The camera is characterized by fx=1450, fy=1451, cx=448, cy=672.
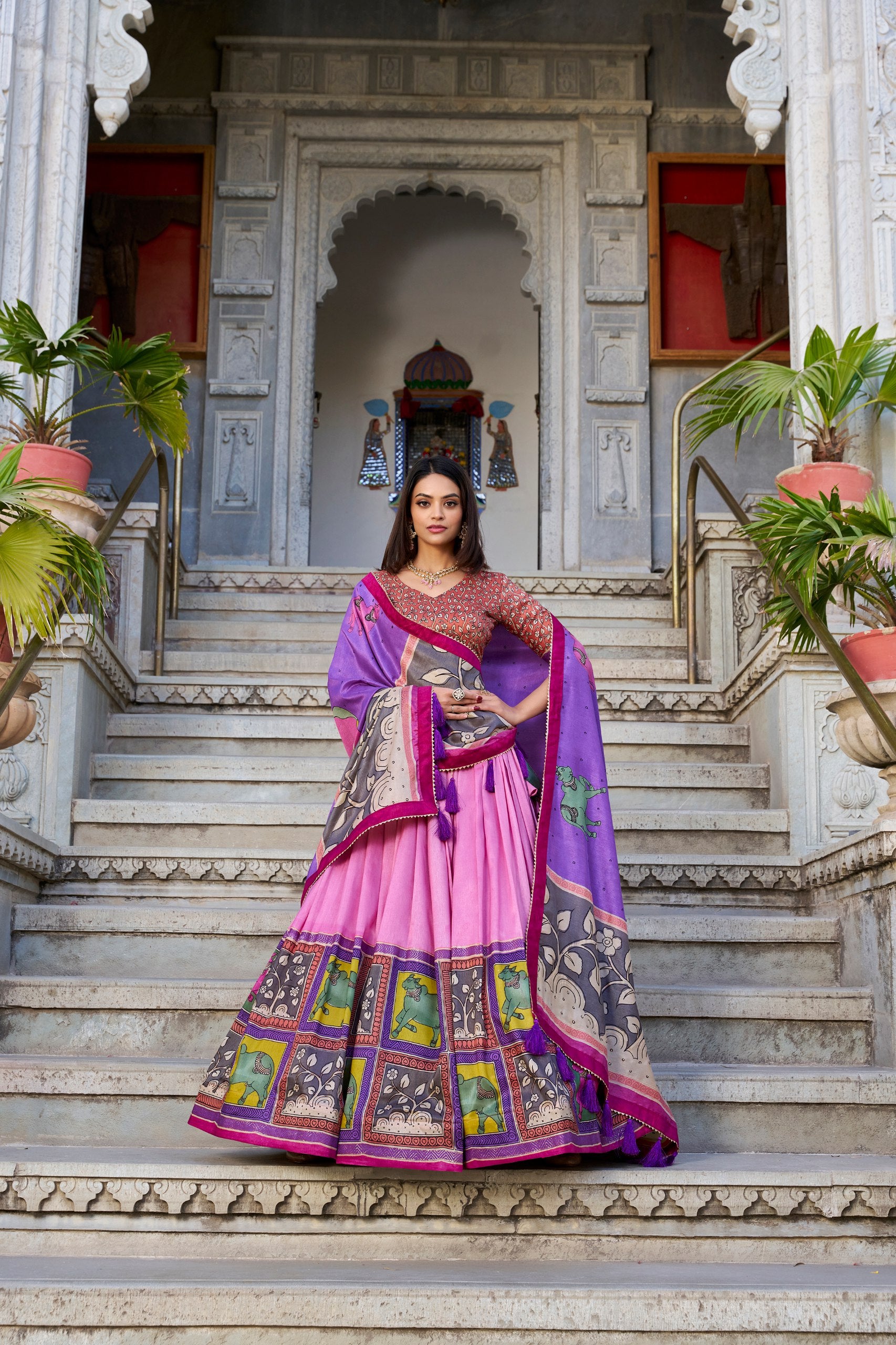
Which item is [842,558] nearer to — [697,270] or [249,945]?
[249,945]

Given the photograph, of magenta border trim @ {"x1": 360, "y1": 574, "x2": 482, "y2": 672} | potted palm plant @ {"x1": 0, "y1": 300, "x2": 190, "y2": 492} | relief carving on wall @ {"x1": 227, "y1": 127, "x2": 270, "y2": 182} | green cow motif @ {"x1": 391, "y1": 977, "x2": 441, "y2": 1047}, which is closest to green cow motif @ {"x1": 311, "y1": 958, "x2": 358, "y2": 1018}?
green cow motif @ {"x1": 391, "y1": 977, "x2": 441, "y2": 1047}

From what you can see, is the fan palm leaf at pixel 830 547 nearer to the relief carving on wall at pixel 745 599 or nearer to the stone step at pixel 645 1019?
the stone step at pixel 645 1019

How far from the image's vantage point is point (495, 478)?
39.9 ft

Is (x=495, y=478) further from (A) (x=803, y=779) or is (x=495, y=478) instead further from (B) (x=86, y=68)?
(A) (x=803, y=779)

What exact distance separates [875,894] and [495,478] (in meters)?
8.84

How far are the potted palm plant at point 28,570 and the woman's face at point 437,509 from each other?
81 cm

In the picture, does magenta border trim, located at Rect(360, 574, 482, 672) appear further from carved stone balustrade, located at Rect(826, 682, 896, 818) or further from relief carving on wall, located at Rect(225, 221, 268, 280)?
relief carving on wall, located at Rect(225, 221, 268, 280)

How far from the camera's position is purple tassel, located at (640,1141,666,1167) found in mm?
2896

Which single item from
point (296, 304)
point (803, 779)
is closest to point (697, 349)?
point (296, 304)

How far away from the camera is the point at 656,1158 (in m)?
2.90

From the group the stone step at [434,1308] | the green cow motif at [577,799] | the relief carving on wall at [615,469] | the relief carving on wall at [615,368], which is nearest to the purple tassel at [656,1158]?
the stone step at [434,1308]

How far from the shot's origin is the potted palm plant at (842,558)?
3.53 meters

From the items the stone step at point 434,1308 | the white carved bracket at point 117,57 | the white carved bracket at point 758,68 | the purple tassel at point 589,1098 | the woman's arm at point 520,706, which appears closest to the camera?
the stone step at point 434,1308

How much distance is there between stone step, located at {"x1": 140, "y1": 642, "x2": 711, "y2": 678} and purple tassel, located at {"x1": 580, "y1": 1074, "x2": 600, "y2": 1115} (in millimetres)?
2961
